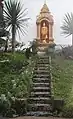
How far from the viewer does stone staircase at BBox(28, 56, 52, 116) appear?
1414 centimetres

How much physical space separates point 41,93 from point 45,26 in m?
18.2

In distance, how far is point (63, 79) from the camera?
1834 cm

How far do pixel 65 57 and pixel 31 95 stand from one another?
10.7m

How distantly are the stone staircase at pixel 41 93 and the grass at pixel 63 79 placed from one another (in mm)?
379

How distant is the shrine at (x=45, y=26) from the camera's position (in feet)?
106

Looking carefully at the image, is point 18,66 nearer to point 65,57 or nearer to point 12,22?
point 65,57

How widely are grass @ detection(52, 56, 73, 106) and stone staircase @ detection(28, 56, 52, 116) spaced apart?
38 cm

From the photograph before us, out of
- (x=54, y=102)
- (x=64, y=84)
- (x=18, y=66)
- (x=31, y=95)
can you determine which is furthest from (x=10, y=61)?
(x=54, y=102)

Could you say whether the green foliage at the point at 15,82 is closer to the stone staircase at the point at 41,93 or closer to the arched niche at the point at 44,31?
the stone staircase at the point at 41,93

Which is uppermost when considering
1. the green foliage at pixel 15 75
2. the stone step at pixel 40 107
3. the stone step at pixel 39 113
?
the green foliage at pixel 15 75

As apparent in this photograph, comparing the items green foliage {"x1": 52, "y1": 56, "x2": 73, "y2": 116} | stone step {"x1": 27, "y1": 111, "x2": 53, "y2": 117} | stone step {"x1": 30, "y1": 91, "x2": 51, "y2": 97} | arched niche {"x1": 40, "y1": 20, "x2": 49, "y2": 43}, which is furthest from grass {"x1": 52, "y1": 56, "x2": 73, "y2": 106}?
arched niche {"x1": 40, "y1": 20, "x2": 49, "y2": 43}

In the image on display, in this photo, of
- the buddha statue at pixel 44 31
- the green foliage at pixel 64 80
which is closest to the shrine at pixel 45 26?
the buddha statue at pixel 44 31

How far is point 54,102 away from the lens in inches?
551

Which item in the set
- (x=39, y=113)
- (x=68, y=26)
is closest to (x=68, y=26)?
(x=68, y=26)
